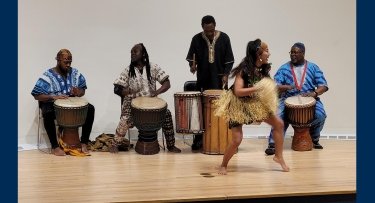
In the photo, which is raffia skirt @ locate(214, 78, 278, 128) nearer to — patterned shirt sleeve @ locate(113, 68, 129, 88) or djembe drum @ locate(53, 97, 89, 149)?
patterned shirt sleeve @ locate(113, 68, 129, 88)

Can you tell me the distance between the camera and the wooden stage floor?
4.00m

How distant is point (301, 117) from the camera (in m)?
5.91

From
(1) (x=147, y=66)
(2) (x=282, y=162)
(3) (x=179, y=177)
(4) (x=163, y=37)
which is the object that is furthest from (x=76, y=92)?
(2) (x=282, y=162)

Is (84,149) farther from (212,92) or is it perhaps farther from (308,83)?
(308,83)

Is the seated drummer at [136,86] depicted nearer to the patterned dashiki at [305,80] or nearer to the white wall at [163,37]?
the white wall at [163,37]

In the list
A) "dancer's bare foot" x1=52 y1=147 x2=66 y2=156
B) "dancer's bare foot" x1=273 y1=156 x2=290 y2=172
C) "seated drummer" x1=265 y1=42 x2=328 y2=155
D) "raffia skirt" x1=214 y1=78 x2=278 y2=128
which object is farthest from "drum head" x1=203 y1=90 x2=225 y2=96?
"dancer's bare foot" x1=52 y1=147 x2=66 y2=156

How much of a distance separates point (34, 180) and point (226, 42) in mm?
2741

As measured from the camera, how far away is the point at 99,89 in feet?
22.6

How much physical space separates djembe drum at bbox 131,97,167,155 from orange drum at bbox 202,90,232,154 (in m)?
0.49

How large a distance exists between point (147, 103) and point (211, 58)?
3.09 feet

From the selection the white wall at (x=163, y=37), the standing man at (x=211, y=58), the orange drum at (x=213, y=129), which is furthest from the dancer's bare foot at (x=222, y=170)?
the white wall at (x=163, y=37)

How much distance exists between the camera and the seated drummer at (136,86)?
5.96 meters

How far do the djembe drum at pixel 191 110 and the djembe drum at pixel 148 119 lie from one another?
0.20m

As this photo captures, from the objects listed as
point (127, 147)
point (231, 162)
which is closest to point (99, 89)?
point (127, 147)
